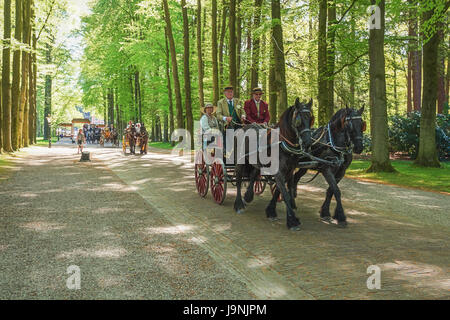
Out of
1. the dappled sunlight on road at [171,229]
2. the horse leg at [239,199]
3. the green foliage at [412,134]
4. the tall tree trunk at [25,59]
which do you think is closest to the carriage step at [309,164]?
the horse leg at [239,199]

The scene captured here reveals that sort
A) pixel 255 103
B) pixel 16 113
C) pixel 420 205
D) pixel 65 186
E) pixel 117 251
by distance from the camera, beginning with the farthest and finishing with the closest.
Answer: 1. pixel 16 113
2. pixel 65 186
3. pixel 420 205
4. pixel 255 103
5. pixel 117 251

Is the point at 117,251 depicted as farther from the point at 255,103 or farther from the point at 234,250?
the point at 255,103

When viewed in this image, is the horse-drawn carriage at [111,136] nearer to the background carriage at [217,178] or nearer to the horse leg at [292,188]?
the background carriage at [217,178]

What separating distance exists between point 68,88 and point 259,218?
Answer: 1934 inches

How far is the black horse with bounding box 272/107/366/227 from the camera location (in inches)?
290

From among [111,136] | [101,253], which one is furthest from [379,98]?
[111,136]

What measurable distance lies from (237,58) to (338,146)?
2527 cm

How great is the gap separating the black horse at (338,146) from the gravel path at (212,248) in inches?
19.3

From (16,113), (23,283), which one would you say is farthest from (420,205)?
(16,113)

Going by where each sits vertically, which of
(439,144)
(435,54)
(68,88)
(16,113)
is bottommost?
(439,144)

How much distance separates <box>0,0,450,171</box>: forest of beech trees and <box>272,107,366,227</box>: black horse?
3.24ft

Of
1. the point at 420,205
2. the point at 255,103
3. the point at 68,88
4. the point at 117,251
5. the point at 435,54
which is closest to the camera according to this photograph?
the point at 117,251

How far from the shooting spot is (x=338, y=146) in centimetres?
770

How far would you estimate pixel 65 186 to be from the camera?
12297 millimetres
